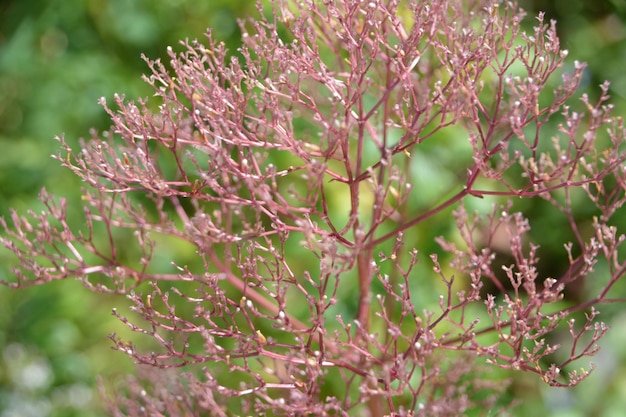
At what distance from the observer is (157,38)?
186cm

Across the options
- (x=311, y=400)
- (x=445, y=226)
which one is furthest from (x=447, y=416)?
(x=445, y=226)

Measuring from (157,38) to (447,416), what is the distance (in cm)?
135

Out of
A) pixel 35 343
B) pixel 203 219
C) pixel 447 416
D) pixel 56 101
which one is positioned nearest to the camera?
pixel 203 219

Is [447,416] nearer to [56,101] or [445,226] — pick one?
[445,226]

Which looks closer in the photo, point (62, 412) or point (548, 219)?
point (62, 412)

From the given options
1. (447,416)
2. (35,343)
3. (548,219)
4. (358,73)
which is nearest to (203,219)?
(358,73)

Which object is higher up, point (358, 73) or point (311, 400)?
point (358, 73)

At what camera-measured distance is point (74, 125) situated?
1789mm

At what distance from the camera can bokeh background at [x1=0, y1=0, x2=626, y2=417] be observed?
161 centimetres

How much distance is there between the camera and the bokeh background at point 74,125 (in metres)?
1.61

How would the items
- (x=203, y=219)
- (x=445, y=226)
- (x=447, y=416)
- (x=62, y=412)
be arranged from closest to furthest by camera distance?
(x=203, y=219) → (x=447, y=416) → (x=445, y=226) → (x=62, y=412)

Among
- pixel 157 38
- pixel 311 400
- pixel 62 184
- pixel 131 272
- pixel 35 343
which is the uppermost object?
pixel 157 38

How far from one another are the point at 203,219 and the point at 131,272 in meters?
0.21

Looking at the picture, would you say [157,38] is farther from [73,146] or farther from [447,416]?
[447,416]
